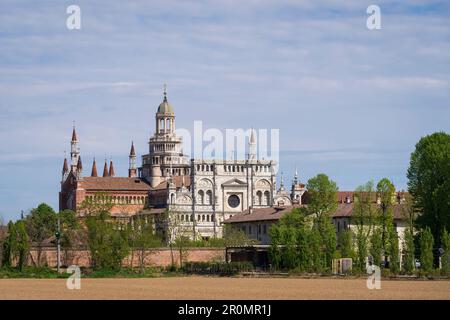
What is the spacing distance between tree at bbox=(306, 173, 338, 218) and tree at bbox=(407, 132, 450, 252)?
1381 centimetres

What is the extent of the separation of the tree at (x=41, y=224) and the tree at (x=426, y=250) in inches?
2733

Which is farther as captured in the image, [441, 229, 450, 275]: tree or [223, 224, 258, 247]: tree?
[223, 224, 258, 247]: tree

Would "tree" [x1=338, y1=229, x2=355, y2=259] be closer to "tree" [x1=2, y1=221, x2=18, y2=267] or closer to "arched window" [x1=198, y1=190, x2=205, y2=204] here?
"tree" [x1=2, y1=221, x2=18, y2=267]

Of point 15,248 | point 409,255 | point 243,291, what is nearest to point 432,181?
point 409,255

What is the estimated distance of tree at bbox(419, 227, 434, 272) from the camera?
91.8 meters

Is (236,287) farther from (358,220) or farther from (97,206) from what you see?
(97,206)

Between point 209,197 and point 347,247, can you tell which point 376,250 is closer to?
point 347,247

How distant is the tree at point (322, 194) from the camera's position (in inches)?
4751

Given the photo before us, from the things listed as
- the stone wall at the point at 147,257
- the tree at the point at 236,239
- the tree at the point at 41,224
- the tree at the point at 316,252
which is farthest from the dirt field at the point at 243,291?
the tree at the point at 41,224

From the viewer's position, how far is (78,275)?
96.2 meters

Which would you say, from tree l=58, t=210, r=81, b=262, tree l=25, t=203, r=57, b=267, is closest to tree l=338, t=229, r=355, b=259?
tree l=58, t=210, r=81, b=262
